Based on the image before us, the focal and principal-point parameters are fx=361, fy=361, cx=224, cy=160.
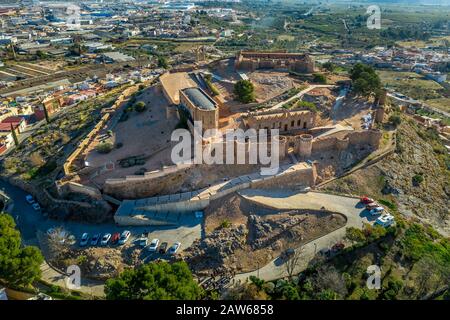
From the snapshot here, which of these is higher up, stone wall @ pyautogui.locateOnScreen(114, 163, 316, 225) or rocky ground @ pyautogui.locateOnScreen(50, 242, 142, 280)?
stone wall @ pyautogui.locateOnScreen(114, 163, 316, 225)

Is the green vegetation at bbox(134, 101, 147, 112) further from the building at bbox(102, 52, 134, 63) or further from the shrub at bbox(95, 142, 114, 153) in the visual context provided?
the building at bbox(102, 52, 134, 63)

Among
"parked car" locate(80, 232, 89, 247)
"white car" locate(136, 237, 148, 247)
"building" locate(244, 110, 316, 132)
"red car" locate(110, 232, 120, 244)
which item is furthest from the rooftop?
"parked car" locate(80, 232, 89, 247)

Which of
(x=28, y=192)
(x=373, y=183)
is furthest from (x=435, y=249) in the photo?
(x=28, y=192)

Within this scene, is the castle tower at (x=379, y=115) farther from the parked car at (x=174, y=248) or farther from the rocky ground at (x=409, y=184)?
the parked car at (x=174, y=248)

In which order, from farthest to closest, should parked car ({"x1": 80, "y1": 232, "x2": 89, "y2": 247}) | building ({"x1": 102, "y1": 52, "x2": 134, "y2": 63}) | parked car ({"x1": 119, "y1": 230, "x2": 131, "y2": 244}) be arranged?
building ({"x1": 102, "y1": 52, "x2": 134, "y2": 63}), parked car ({"x1": 80, "y1": 232, "x2": 89, "y2": 247}), parked car ({"x1": 119, "y1": 230, "x2": 131, "y2": 244})

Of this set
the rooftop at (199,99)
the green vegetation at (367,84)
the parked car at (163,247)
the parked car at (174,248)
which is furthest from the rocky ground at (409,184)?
the parked car at (163,247)

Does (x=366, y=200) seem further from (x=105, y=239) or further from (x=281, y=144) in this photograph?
(x=105, y=239)
